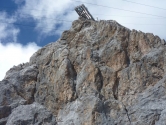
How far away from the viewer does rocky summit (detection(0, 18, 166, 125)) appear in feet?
110

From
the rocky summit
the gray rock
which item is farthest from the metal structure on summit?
the gray rock

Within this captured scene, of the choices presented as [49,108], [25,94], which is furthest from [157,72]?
[25,94]

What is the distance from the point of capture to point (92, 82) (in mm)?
37219

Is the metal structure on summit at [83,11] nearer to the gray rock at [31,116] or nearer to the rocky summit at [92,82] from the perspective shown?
the rocky summit at [92,82]

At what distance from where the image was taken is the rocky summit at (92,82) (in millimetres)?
33438

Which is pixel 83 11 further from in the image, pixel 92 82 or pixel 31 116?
pixel 31 116

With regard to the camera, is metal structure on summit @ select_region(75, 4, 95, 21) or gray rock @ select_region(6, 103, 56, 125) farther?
metal structure on summit @ select_region(75, 4, 95, 21)

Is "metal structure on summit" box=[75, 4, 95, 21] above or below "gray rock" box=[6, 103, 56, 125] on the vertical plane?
above

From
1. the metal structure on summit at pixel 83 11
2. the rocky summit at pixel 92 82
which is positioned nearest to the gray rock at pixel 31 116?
the rocky summit at pixel 92 82

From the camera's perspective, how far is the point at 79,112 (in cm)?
3422

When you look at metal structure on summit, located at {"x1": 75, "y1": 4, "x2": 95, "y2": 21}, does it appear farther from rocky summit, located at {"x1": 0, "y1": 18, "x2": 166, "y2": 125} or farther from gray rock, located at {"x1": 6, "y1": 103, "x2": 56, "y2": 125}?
gray rock, located at {"x1": 6, "y1": 103, "x2": 56, "y2": 125}

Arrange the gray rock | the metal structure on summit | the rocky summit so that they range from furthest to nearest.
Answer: the metal structure on summit
the gray rock
the rocky summit

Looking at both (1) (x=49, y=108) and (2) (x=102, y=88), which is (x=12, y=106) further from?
(2) (x=102, y=88)

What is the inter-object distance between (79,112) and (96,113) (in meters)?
2.25
